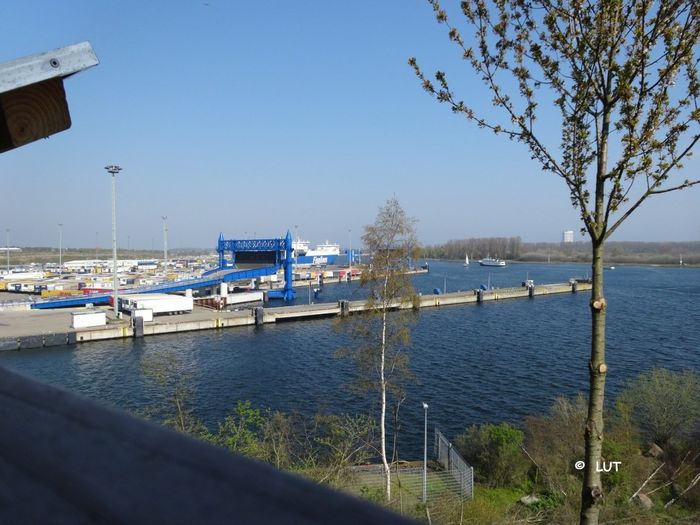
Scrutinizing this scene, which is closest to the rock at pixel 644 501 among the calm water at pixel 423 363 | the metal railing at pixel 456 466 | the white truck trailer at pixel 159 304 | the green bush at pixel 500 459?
the green bush at pixel 500 459

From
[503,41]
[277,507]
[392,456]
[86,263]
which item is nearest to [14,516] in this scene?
[277,507]

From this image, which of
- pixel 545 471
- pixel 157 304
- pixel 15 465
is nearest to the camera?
pixel 15 465

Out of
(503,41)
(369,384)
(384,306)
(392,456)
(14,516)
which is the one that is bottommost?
(392,456)

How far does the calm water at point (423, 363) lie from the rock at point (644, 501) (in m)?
4.35

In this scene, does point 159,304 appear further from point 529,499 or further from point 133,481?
point 133,481

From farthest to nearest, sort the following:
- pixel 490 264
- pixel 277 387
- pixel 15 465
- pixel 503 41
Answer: pixel 490 264, pixel 277 387, pixel 503 41, pixel 15 465

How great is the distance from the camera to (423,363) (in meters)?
19.0

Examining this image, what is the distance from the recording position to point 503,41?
3.72 metres

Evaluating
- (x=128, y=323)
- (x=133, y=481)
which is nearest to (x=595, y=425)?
(x=133, y=481)

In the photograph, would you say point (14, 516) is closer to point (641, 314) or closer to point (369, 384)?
point (369, 384)

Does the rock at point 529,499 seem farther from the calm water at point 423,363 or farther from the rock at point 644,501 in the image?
the calm water at point 423,363

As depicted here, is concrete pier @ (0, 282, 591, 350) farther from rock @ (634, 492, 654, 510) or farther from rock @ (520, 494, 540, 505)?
rock @ (634, 492, 654, 510)

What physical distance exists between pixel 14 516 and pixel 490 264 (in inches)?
3854

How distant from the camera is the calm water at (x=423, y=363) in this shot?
47.0 ft
